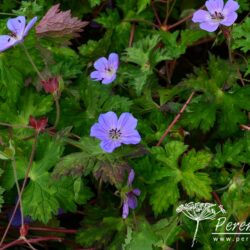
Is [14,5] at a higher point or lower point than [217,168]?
higher

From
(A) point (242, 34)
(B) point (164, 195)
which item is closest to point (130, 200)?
(B) point (164, 195)

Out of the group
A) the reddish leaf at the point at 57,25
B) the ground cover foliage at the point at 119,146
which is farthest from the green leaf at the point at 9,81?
the reddish leaf at the point at 57,25

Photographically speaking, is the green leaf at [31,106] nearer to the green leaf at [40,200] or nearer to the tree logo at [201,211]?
the green leaf at [40,200]

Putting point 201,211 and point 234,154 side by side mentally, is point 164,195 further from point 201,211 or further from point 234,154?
point 234,154

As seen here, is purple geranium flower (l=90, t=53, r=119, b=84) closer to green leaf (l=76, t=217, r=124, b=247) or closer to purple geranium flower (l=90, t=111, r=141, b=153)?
purple geranium flower (l=90, t=111, r=141, b=153)

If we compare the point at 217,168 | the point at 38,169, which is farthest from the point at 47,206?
the point at 217,168

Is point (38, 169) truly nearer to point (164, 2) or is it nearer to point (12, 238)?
point (12, 238)
